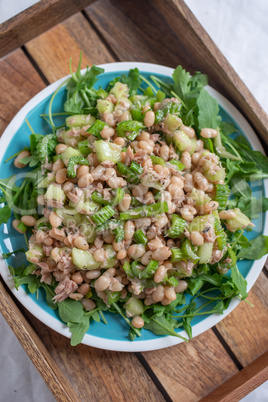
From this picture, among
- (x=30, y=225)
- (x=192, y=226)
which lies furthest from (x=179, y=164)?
(x=30, y=225)

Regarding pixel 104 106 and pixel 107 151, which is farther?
pixel 104 106

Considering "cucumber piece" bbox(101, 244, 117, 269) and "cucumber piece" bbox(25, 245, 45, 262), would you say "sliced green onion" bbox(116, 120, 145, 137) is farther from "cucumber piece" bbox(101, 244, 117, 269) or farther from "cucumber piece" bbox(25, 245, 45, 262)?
"cucumber piece" bbox(25, 245, 45, 262)

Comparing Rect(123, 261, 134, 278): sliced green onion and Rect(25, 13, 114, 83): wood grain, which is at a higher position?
Rect(25, 13, 114, 83): wood grain

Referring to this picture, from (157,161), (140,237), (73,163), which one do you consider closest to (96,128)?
(73,163)

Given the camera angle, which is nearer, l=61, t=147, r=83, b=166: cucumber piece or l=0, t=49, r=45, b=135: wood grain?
l=61, t=147, r=83, b=166: cucumber piece

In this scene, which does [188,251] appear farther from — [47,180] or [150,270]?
[47,180]

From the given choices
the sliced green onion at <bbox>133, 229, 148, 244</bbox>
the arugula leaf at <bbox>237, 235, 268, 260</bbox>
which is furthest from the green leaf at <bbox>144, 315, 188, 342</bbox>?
the arugula leaf at <bbox>237, 235, 268, 260</bbox>

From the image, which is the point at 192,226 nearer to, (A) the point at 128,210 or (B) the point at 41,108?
(A) the point at 128,210
